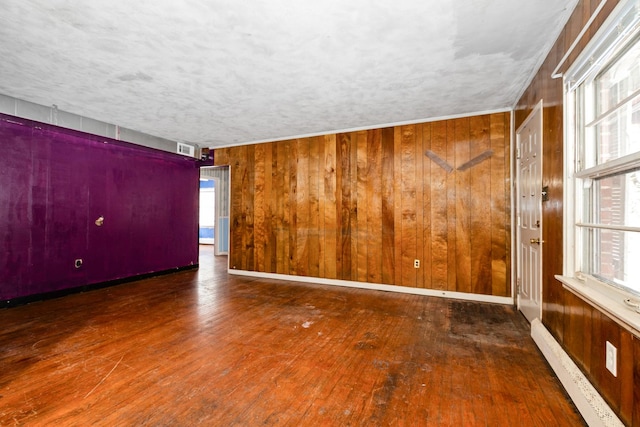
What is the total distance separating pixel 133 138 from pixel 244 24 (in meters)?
3.62

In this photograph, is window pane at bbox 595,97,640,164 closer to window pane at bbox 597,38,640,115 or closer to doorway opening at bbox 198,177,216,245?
window pane at bbox 597,38,640,115

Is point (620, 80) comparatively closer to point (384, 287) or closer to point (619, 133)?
point (619, 133)

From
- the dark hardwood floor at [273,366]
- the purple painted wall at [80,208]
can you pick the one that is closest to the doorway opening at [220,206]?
the purple painted wall at [80,208]

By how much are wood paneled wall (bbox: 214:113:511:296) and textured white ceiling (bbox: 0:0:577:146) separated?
528mm

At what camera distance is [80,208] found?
13.4 feet

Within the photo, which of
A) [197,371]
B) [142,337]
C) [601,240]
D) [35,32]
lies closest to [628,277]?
[601,240]

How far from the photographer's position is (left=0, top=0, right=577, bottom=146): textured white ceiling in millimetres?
1910

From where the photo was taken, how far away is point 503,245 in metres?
3.63

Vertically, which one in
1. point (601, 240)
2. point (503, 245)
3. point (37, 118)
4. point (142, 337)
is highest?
point (37, 118)

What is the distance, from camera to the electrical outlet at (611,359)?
1381 mm

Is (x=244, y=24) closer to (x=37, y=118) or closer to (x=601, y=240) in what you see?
(x=601, y=240)

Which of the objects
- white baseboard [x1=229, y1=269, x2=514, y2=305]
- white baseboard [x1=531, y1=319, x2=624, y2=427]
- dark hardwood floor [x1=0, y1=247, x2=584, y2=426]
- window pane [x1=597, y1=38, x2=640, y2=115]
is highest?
window pane [x1=597, y1=38, x2=640, y2=115]

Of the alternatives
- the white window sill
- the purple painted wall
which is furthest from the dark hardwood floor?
the white window sill

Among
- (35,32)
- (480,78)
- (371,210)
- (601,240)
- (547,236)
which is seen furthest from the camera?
(371,210)
